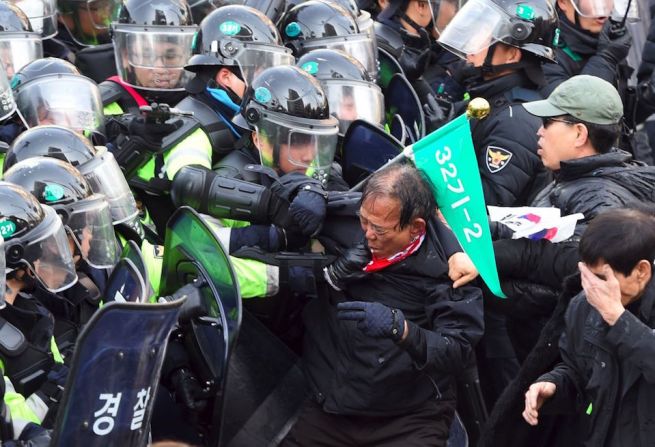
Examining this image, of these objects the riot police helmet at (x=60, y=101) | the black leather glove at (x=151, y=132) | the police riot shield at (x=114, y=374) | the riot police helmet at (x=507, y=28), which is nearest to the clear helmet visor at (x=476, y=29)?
the riot police helmet at (x=507, y=28)

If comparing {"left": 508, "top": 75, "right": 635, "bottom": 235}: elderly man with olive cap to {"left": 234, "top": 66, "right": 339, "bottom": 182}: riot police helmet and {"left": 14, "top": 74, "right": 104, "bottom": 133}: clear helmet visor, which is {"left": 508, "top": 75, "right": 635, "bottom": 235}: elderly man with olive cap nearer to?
{"left": 234, "top": 66, "right": 339, "bottom": 182}: riot police helmet

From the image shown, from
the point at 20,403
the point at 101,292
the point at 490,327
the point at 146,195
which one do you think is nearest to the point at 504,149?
the point at 490,327

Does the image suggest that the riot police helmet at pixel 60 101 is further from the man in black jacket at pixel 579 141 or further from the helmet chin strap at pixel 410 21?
the helmet chin strap at pixel 410 21

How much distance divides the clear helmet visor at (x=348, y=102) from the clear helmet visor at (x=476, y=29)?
0.67 metres

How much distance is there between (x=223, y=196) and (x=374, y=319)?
0.98 metres

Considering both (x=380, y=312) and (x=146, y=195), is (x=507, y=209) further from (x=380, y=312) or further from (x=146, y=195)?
(x=146, y=195)

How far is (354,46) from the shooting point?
7734 mm

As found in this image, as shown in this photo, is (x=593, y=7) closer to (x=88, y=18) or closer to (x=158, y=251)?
(x=88, y=18)

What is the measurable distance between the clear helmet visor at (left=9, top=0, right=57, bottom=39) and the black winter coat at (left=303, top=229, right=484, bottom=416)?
11.8ft

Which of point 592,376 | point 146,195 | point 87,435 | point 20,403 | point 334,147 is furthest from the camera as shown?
point 146,195

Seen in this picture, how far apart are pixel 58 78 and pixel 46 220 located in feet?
5.77

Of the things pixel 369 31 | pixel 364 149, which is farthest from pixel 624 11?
pixel 364 149

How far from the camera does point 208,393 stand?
5.17 m

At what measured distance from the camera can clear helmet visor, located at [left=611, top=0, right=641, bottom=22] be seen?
8.43 metres
